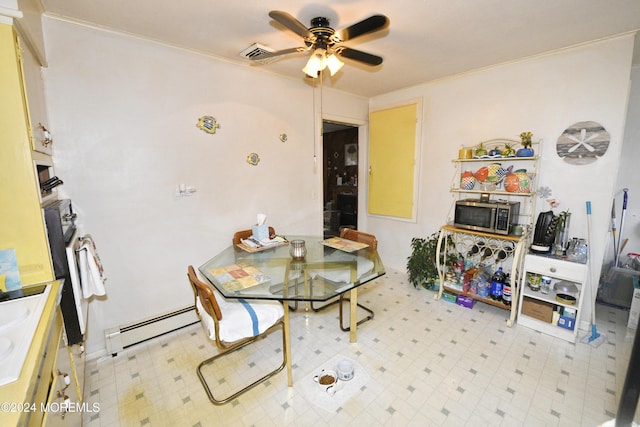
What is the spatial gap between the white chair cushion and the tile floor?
18.6 inches

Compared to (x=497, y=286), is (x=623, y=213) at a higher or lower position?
higher

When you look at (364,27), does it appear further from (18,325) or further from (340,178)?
(340,178)

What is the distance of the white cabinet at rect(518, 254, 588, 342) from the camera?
225 cm

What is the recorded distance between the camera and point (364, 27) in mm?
1496

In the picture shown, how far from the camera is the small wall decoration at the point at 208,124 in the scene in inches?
99.2

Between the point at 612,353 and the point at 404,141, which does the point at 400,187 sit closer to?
the point at 404,141

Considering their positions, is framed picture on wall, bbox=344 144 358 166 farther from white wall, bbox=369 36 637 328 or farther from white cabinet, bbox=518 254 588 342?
white cabinet, bbox=518 254 588 342

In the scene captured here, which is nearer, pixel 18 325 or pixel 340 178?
pixel 18 325

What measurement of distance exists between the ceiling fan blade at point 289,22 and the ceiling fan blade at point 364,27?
0.68ft

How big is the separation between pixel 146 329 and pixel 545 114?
4.25 metres

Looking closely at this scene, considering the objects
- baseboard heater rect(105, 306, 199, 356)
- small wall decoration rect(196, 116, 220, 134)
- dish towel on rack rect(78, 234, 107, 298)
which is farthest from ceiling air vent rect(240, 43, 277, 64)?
baseboard heater rect(105, 306, 199, 356)

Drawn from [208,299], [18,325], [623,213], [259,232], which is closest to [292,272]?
[208,299]

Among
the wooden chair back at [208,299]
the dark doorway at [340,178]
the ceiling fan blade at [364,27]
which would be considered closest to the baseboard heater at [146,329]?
the wooden chair back at [208,299]

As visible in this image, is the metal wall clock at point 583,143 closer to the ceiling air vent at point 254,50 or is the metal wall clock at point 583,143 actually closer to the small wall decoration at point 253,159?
the ceiling air vent at point 254,50
